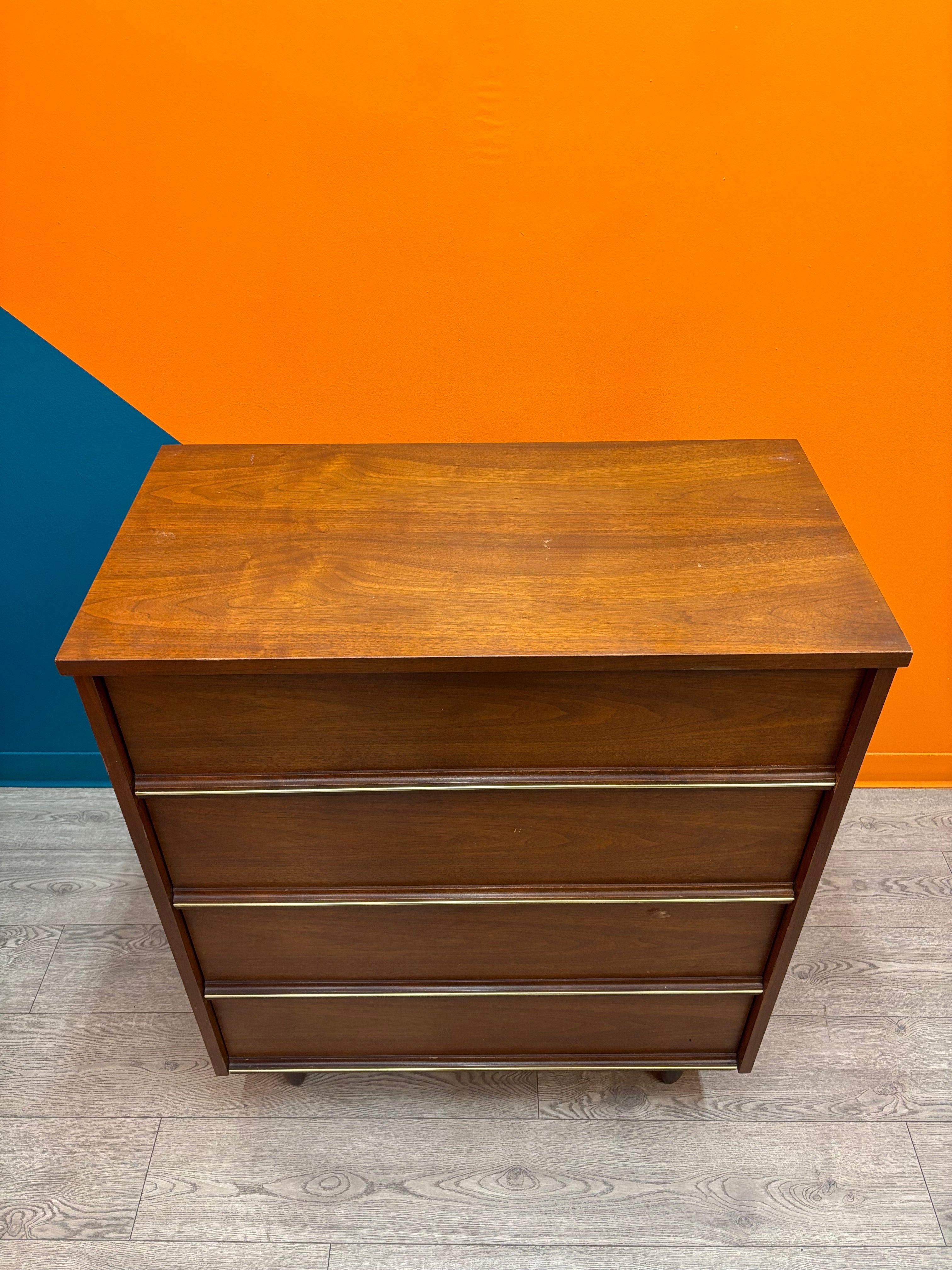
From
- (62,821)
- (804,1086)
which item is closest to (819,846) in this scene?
(804,1086)

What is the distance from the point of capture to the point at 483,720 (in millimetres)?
1135

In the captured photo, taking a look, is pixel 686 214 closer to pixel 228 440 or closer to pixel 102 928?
pixel 228 440

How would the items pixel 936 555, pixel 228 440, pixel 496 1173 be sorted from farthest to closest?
1. pixel 936 555
2. pixel 228 440
3. pixel 496 1173

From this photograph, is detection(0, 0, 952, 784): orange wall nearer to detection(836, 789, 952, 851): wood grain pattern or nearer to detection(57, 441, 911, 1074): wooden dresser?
detection(57, 441, 911, 1074): wooden dresser

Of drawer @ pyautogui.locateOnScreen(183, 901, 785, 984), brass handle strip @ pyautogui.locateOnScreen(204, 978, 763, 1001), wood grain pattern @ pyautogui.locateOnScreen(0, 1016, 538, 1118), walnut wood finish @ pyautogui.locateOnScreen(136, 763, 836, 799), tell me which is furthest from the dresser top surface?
wood grain pattern @ pyautogui.locateOnScreen(0, 1016, 538, 1118)

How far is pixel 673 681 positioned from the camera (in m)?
1.10

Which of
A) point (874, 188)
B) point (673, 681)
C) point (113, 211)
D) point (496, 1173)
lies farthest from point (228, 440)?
point (496, 1173)

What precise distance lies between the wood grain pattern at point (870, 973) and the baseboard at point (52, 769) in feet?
5.04

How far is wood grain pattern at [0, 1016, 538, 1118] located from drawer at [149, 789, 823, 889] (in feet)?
1.76

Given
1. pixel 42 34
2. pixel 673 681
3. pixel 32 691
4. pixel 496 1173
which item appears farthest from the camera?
pixel 32 691

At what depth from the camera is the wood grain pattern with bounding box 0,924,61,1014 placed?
5.91 ft

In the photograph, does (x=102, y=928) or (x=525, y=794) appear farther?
(x=102, y=928)

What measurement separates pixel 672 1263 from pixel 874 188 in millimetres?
1690

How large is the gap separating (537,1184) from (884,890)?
0.94 meters
